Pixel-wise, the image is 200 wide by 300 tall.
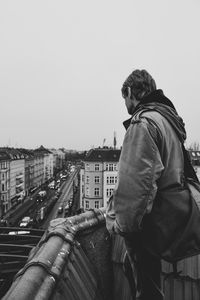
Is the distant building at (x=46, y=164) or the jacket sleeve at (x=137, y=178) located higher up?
the jacket sleeve at (x=137, y=178)

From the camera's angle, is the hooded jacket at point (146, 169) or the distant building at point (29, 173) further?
the distant building at point (29, 173)

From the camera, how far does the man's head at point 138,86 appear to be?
2883mm

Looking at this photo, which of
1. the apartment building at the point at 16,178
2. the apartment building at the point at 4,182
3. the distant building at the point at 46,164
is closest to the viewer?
the apartment building at the point at 4,182

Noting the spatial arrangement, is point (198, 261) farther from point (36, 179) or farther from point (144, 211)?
point (36, 179)

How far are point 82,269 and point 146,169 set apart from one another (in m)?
2.07

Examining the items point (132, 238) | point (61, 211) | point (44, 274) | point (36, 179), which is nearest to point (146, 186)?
point (132, 238)

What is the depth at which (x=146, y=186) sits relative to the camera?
7.91 ft

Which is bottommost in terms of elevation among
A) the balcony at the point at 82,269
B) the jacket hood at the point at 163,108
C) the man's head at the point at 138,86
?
the balcony at the point at 82,269

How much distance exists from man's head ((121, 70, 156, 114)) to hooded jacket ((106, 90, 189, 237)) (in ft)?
0.54

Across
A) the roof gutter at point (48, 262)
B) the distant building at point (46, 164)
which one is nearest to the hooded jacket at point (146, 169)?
the roof gutter at point (48, 262)

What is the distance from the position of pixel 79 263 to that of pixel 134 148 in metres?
2.07

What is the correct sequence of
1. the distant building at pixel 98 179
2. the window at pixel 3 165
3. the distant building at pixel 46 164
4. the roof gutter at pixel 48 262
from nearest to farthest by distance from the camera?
the roof gutter at pixel 48 262
the distant building at pixel 98 179
the window at pixel 3 165
the distant building at pixel 46 164

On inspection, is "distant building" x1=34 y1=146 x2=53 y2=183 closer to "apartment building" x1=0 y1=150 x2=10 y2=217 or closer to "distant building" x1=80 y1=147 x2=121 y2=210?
"apartment building" x1=0 y1=150 x2=10 y2=217

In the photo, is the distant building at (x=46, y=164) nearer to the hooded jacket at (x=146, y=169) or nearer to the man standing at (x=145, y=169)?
the man standing at (x=145, y=169)
